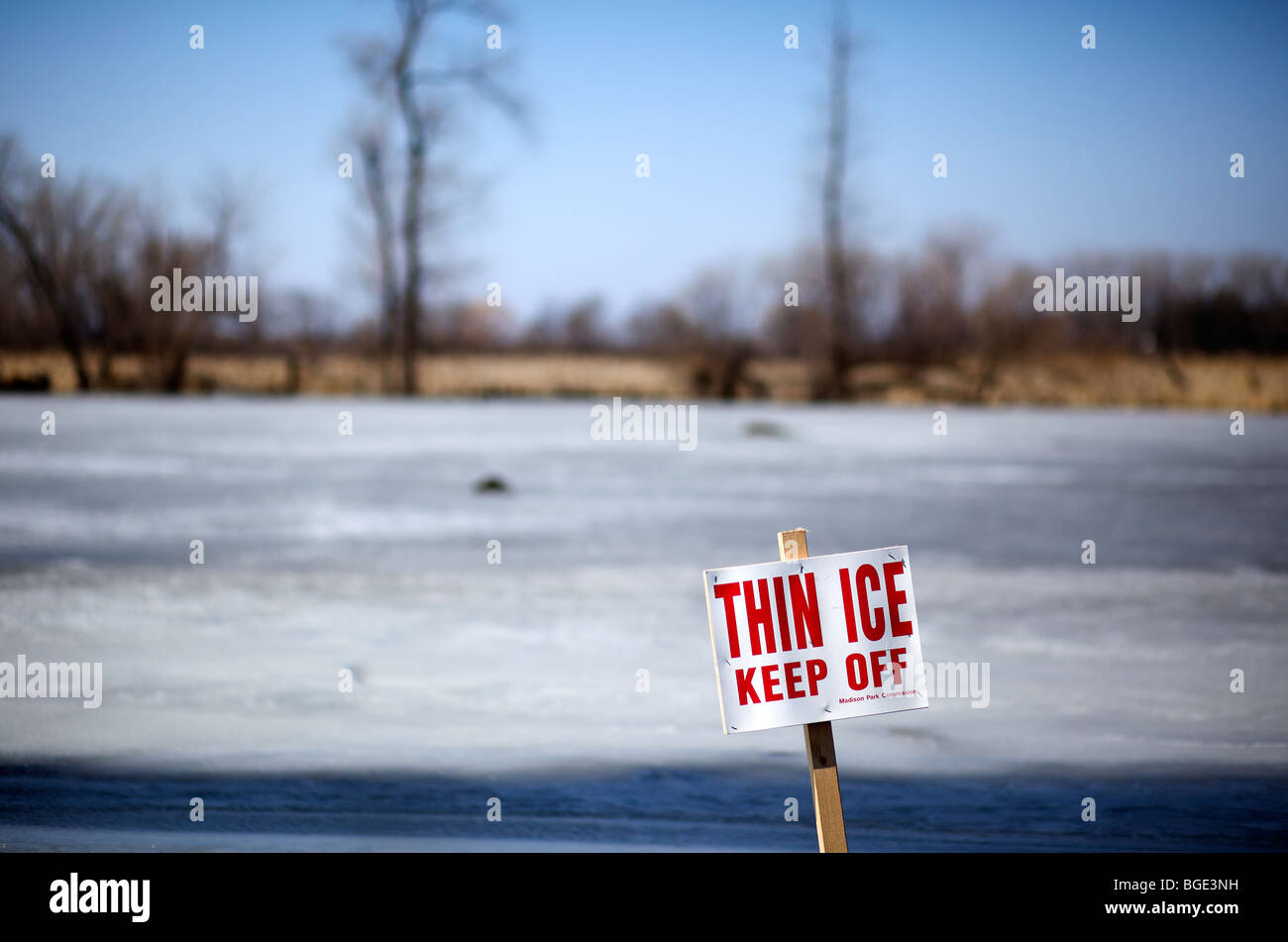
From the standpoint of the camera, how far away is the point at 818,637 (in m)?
3.12

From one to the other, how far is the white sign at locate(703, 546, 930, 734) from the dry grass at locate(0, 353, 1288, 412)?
17.5 m

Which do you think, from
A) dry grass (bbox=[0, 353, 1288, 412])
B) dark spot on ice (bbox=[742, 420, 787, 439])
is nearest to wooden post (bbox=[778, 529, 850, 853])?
dark spot on ice (bbox=[742, 420, 787, 439])

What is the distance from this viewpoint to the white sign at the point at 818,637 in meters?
3.07

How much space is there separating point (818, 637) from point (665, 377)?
58.8ft

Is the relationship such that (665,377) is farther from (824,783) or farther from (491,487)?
(824,783)

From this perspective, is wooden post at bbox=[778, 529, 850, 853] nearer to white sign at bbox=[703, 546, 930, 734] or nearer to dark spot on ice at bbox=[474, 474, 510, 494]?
white sign at bbox=[703, 546, 930, 734]

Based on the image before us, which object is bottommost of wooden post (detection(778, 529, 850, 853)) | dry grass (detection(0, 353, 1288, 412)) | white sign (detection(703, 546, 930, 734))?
wooden post (detection(778, 529, 850, 853))

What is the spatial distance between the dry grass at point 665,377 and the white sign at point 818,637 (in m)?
17.5

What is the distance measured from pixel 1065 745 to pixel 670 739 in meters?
1.72

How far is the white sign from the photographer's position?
3074 mm

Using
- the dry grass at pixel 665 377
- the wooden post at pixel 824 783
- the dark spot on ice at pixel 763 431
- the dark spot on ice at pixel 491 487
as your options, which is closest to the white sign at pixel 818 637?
the wooden post at pixel 824 783

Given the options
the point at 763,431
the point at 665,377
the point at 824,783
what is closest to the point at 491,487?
the point at 763,431

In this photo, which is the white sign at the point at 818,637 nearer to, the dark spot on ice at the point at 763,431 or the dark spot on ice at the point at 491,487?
the dark spot on ice at the point at 491,487
